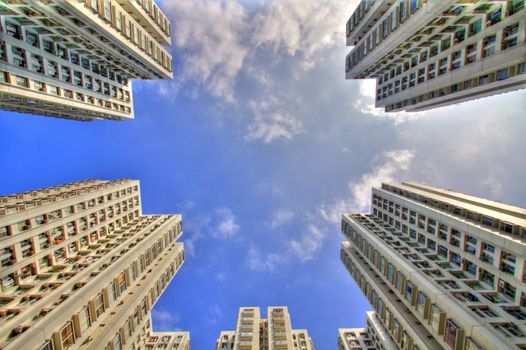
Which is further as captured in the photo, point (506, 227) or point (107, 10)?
point (107, 10)

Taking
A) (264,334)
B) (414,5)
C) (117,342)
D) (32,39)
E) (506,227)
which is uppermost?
(414,5)

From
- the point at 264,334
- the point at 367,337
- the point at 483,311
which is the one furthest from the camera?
the point at 367,337

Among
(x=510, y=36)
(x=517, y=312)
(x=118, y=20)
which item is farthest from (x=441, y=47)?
(x=118, y=20)

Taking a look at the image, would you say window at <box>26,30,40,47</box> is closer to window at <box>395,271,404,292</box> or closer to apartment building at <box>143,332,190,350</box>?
window at <box>395,271,404,292</box>

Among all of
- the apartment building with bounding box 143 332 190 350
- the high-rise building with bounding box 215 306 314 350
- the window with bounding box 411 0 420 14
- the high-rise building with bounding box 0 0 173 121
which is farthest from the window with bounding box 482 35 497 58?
the apartment building with bounding box 143 332 190 350

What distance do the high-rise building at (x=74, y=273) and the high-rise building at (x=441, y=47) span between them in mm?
67276

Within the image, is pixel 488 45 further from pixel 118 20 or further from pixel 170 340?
pixel 170 340

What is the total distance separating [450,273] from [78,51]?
268ft

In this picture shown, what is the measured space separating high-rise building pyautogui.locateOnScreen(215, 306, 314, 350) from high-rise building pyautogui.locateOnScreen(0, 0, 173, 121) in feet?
235

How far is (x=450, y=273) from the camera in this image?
38.8 m

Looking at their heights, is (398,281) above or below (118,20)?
below

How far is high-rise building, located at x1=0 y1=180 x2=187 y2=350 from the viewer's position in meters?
28.6

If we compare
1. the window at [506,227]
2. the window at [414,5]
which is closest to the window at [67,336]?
the window at [506,227]

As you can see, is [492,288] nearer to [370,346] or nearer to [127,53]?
[370,346]
